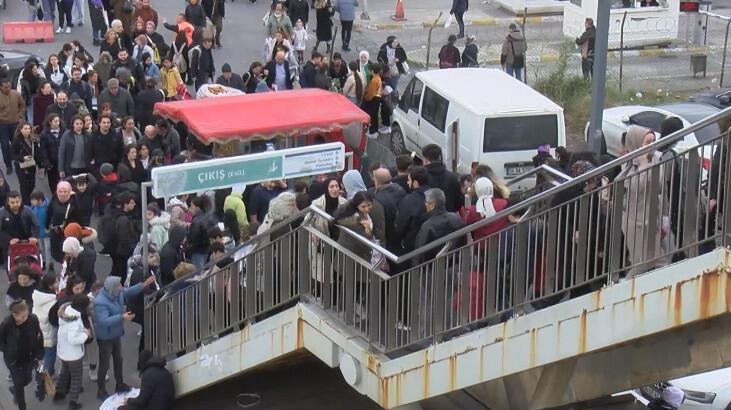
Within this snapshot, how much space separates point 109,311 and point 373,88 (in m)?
9.38

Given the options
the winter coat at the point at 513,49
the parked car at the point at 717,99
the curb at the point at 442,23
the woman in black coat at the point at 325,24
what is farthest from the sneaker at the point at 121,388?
the curb at the point at 442,23

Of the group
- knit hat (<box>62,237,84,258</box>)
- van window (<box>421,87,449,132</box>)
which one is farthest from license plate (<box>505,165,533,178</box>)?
knit hat (<box>62,237,84,258</box>)

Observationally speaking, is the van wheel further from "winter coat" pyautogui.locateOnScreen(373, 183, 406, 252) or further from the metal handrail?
the metal handrail

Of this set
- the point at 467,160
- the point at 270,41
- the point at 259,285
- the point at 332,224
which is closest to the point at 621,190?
the point at 332,224

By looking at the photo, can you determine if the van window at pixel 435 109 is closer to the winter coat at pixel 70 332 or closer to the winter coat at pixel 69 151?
the winter coat at pixel 69 151

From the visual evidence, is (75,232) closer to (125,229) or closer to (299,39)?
(125,229)

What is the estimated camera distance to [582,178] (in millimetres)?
9430

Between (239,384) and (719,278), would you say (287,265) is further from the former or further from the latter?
(719,278)

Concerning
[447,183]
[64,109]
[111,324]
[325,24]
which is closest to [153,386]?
[111,324]

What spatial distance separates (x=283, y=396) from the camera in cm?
1417

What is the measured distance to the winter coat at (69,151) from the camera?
57.2 feet

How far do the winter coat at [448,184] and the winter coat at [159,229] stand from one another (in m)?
3.33

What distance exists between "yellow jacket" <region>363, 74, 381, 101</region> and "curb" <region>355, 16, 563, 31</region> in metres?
8.33

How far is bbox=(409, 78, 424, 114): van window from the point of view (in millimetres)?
20406
